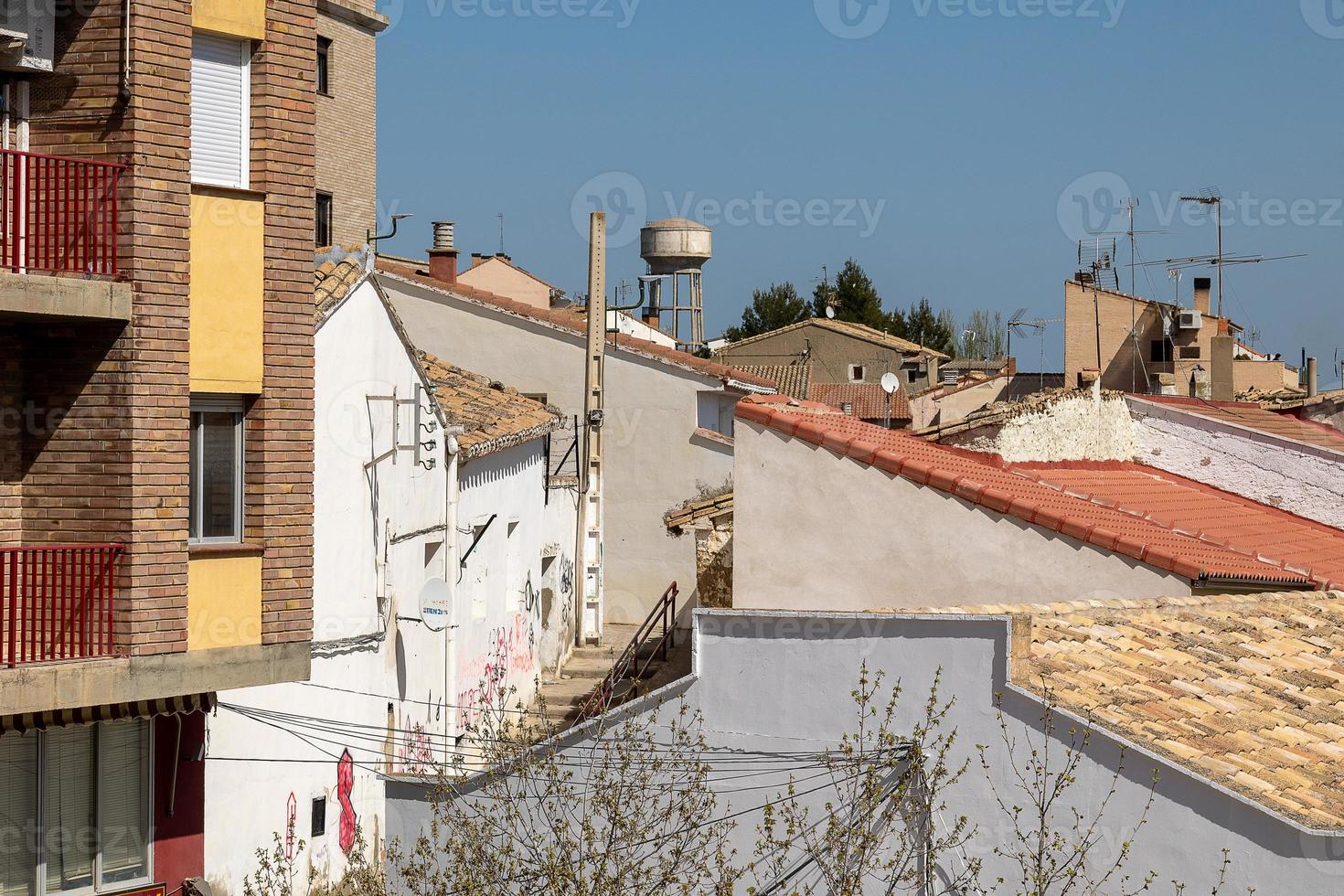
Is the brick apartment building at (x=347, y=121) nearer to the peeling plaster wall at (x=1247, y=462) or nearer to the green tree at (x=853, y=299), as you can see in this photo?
the peeling plaster wall at (x=1247, y=462)

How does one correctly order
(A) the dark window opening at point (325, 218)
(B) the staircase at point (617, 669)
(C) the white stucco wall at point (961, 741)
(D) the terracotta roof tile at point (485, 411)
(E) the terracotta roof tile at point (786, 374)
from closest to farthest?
A: (C) the white stucco wall at point (961, 741) → (B) the staircase at point (617, 669) → (D) the terracotta roof tile at point (485, 411) → (A) the dark window opening at point (325, 218) → (E) the terracotta roof tile at point (786, 374)

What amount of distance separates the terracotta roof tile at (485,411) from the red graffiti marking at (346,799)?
188 inches

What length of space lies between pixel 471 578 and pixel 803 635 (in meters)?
10.9

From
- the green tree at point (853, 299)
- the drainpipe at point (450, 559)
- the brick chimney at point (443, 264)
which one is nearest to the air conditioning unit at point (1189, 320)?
the brick chimney at point (443, 264)

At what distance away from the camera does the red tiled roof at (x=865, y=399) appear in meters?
41.7

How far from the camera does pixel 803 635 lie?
1195 centimetres

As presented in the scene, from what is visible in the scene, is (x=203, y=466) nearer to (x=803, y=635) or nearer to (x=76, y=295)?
(x=76, y=295)

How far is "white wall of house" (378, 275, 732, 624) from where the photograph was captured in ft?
104

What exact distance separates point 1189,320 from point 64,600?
89.0 feet

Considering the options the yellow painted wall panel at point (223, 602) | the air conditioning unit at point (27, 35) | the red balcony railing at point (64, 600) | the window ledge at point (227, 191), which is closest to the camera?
the red balcony railing at point (64, 600)

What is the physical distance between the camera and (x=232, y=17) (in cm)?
1337

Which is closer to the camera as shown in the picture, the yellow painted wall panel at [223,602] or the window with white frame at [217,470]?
the yellow painted wall panel at [223,602]

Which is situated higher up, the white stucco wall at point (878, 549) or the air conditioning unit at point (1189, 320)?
the air conditioning unit at point (1189, 320)

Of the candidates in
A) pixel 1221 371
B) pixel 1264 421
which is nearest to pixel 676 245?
pixel 1221 371
